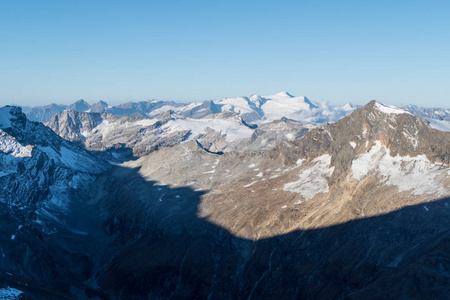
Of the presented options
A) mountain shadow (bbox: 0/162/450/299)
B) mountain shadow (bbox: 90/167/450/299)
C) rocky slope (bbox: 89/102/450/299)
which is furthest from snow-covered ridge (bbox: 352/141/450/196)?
mountain shadow (bbox: 0/162/450/299)

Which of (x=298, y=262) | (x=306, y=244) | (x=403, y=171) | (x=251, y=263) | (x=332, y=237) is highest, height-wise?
(x=403, y=171)

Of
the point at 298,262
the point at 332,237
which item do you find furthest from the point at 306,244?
the point at 332,237

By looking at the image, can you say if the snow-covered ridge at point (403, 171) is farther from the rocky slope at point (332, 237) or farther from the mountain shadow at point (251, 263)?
the mountain shadow at point (251, 263)

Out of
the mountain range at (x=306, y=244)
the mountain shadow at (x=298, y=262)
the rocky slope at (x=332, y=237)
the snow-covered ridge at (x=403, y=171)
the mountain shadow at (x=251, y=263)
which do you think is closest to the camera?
the mountain shadow at (x=298, y=262)

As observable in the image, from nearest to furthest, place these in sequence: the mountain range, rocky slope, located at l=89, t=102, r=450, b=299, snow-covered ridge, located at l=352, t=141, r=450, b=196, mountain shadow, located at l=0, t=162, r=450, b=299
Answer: mountain shadow, located at l=0, t=162, r=450, b=299, rocky slope, located at l=89, t=102, r=450, b=299, the mountain range, snow-covered ridge, located at l=352, t=141, r=450, b=196

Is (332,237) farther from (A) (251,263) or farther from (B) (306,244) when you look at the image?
(A) (251,263)

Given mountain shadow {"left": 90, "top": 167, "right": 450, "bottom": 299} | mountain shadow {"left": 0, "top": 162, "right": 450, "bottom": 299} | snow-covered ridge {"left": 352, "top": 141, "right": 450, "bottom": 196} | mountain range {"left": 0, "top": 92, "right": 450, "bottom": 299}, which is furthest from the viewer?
snow-covered ridge {"left": 352, "top": 141, "right": 450, "bottom": 196}

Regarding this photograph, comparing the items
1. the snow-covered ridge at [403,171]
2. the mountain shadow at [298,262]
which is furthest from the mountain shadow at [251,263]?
the snow-covered ridge at [403,171]

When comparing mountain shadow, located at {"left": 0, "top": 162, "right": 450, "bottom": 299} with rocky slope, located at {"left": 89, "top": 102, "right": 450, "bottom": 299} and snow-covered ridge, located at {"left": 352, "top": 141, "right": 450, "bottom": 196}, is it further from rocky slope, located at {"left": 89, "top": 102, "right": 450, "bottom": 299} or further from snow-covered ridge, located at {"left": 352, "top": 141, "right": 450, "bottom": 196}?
snow-covered ridge, located at {"left": 352, "top": 141, "right": 450, "bottom": 196}

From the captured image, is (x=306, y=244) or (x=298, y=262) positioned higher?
(x=306, y=244)

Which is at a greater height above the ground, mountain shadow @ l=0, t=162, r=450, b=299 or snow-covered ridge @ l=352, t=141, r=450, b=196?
snow-covered ridge @ l=352, t=141, r=450, b=196

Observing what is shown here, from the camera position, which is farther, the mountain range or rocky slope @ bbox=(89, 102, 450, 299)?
the mountain range
